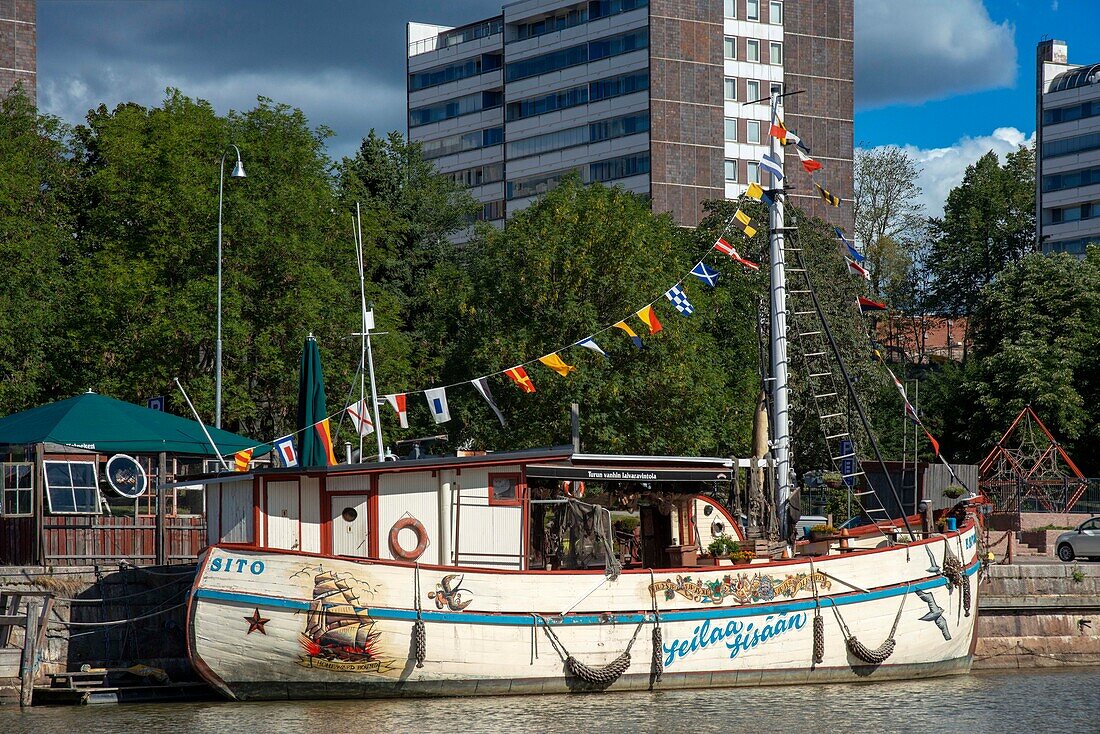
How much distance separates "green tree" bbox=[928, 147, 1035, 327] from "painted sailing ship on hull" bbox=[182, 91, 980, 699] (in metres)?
62.5

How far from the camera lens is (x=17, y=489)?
93.7 ft

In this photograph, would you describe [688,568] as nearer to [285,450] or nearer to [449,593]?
[449,593]

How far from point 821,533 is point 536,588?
6149 millimetres

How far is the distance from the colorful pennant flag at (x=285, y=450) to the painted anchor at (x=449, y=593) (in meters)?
4.89

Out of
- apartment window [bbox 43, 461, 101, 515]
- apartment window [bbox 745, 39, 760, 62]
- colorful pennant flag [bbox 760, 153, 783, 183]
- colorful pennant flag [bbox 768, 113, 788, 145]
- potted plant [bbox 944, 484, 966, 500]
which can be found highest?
apartment window [bbox 745, 39, 760, 62]

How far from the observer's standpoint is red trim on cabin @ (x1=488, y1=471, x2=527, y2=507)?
2436cm

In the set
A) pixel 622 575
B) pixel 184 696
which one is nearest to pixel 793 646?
pixel 622 575

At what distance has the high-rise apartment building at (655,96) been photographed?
7912cm

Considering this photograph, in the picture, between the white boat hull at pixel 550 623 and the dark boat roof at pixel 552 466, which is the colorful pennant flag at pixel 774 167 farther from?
the white boat hull at pixel 550 623

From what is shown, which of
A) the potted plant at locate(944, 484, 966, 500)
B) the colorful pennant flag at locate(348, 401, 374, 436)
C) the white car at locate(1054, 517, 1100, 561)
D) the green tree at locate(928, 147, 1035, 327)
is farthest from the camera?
the green tree at locate(928, 147, 1035, 327)

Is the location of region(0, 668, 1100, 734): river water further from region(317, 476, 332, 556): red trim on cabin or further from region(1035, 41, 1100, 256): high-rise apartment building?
region(1035, 41, 1100, 256): high-rise apartment building

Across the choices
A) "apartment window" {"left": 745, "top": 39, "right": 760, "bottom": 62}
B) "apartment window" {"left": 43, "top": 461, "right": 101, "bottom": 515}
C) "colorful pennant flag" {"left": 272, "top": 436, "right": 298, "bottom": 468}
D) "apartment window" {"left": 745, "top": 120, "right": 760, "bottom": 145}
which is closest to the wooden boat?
"colorful pennant flag" {"left": 272, "top": 436, "right": 298, "bottom": 468}

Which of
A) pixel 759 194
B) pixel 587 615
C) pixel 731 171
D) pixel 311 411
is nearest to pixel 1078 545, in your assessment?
pixel 759 194

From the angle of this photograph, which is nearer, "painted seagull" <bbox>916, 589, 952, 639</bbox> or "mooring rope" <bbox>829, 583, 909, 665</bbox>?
"mooring rope" <bbox>829, 583, 909, 665</bbox>
